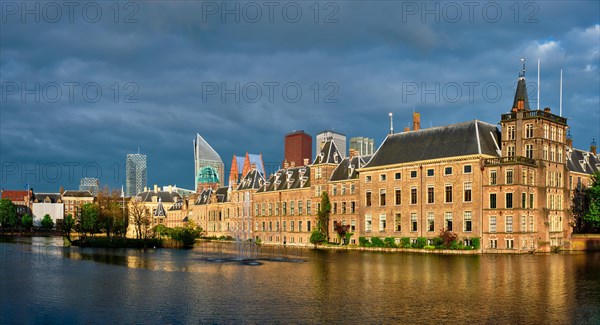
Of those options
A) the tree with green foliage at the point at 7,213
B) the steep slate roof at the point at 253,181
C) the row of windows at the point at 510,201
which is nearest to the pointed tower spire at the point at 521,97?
the row of windows at the point at 510,201

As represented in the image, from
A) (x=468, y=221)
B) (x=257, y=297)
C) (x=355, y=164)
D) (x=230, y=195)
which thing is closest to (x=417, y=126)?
(x=355, y=164)

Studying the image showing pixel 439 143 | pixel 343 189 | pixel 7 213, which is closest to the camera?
pixel 439 143

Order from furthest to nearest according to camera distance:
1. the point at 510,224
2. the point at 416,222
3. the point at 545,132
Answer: the point at 416,222, the point at 545,132, the point at 510,224

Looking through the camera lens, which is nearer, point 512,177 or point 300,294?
point 300,294

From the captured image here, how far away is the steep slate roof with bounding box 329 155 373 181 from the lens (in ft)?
299

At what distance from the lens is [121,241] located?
270 feet

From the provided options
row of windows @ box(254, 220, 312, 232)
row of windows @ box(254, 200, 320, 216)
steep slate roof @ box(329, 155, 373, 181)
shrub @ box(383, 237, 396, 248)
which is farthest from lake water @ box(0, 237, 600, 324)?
row of windows @ box(254, 200, 320, 216)

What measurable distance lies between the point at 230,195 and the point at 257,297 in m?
100

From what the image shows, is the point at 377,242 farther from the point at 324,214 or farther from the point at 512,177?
the point at 512,177

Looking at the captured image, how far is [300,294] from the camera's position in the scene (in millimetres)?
31219

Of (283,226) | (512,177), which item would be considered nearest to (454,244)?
(512,177)

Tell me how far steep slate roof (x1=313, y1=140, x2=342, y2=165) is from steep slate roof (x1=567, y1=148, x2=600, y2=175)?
3646 cm

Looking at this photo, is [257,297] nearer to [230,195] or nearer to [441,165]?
[441,165]

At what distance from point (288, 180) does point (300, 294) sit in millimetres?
75854
